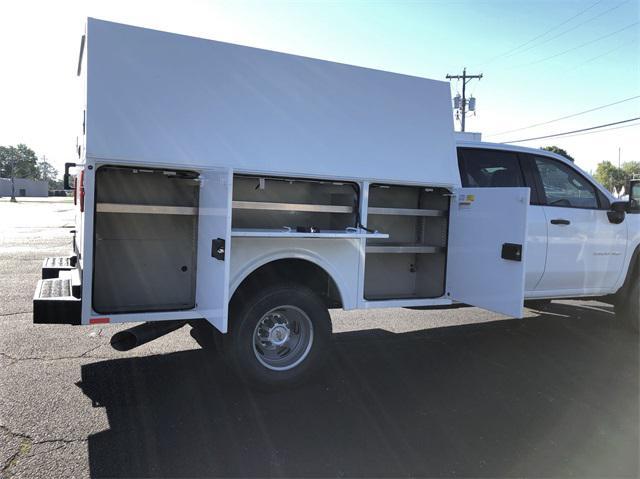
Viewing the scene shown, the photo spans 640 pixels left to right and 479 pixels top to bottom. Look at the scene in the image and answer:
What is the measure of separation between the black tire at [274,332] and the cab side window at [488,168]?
7.98ft

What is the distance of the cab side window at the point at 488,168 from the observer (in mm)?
5707

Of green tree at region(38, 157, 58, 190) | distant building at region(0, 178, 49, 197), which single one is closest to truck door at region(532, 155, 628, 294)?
distant building at region(0, 178, 49, 197)

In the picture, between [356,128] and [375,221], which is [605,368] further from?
[356,128]

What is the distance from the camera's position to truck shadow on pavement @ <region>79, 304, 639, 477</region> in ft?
10.9

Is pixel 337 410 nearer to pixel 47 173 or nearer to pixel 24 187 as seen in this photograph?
pixel 24 187

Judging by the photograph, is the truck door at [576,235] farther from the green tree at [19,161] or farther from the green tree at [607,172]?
the green tree at [19,161]

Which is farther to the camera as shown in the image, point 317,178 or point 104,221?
point 317,178

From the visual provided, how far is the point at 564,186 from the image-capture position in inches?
240

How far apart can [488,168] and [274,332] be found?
318 cm

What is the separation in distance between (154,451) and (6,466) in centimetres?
86

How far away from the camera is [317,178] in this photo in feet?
14.5

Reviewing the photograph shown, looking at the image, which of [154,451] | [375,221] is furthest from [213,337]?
[375,221]

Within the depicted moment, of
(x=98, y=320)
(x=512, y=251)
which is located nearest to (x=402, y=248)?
(x=512, y=251)

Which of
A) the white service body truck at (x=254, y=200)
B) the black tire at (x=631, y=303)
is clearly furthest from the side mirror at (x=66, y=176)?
the black tire at (x=631, y=303)
